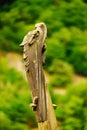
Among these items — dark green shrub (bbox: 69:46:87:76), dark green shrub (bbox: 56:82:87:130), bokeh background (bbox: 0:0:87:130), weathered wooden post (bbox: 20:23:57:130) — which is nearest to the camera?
weathered wooden post (bbox: 20:23:57:130)

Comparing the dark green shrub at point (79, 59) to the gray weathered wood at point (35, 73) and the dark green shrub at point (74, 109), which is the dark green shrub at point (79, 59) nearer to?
the dark green shrub at point (74, 109)

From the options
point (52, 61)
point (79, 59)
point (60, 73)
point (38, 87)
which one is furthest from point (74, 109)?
point (38, 87)

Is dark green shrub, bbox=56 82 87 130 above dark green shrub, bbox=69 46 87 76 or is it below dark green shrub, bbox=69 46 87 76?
below

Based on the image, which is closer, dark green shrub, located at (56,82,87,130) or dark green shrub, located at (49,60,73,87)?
dark green shrub, located at (56,82,87,130)

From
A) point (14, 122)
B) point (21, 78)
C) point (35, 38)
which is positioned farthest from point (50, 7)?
point (35, 38)

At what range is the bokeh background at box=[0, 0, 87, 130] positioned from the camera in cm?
2656

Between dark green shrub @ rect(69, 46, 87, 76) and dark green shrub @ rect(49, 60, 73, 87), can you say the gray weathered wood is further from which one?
dark green shrub @ rect(69, 46, 87, 76)

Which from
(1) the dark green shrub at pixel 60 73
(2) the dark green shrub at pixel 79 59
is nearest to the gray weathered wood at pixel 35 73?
(1) the dark green shrub at pixel 60 73

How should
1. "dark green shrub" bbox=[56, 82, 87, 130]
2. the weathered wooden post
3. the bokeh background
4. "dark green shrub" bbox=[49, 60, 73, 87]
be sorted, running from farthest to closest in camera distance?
"dark green shrub" bbox=[49, 60, 73, 87], the bokeh background, "dark green shrub" bbox=[56, 82, 87, 130], the weathered wooden post

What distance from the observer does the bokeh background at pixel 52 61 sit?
26.6m

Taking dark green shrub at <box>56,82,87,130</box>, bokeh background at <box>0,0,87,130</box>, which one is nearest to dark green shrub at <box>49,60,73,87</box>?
bokeh background at <box>0,0,87,130</box>

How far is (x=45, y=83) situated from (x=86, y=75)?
29637 mm

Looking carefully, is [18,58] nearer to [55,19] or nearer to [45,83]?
[55,19]

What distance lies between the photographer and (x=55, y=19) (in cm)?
3903
